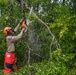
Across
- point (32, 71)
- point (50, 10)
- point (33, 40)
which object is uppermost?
point (50, 10)

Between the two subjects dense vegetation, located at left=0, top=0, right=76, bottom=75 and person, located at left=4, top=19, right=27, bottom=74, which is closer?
dense vegetation, located at left=0, top=0, right=76, bottom=75

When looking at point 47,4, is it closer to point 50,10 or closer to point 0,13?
point 50,10

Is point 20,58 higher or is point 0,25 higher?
point 0,25

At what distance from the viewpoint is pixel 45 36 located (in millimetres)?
9281

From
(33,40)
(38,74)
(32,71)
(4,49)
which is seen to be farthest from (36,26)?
(38,74)

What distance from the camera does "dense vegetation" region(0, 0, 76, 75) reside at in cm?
703

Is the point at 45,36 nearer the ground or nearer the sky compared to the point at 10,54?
nearer the sky

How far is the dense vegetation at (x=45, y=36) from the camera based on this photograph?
7027 mm

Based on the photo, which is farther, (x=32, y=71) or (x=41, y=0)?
(x=41, y=0)

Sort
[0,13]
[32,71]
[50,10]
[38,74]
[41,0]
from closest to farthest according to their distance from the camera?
1. [38,74]
2. [32,71]
3. [41,0]
4. [50,10]
5. [0,13]

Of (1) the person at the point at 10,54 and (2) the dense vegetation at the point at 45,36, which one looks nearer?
(2) the dense vegetation at the point at 45,36

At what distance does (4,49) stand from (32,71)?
2171mm

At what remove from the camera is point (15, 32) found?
29.8 ft

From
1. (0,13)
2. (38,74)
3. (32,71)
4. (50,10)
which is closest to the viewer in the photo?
Result: (38,74)
